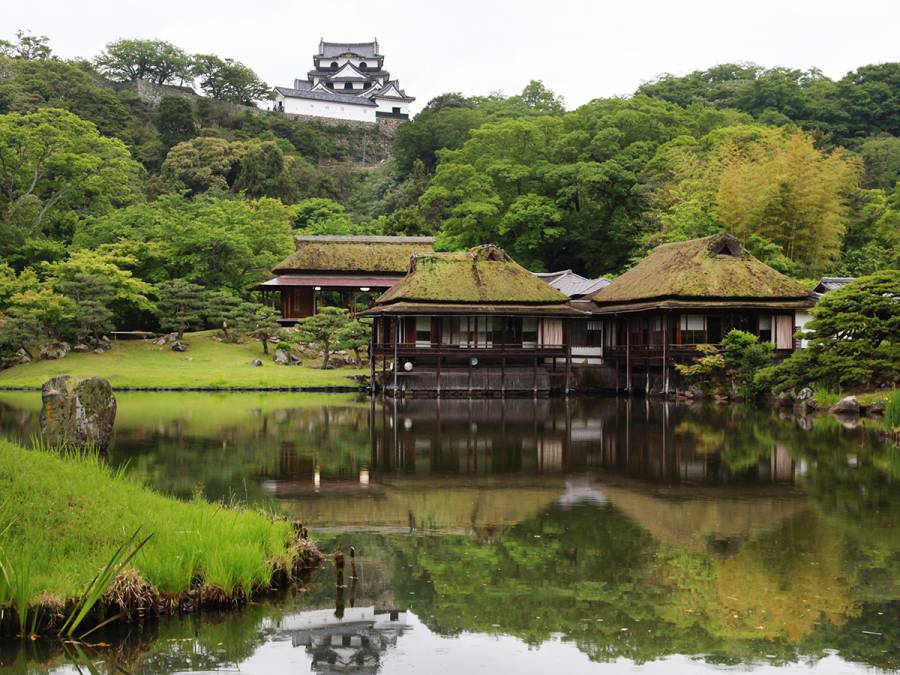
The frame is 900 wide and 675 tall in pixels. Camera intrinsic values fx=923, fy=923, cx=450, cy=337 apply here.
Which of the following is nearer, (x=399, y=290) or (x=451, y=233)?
(x=399, y=290)

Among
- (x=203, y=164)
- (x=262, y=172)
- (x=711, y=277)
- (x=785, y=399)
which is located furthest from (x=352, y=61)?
(x=785, y=399)

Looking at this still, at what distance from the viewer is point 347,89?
9875cm

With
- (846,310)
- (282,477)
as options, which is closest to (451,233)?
(846,310)

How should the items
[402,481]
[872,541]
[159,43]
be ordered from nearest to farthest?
[872,541], [402,481], [159,43]

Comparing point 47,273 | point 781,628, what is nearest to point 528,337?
point 47,273

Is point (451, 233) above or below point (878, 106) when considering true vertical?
below

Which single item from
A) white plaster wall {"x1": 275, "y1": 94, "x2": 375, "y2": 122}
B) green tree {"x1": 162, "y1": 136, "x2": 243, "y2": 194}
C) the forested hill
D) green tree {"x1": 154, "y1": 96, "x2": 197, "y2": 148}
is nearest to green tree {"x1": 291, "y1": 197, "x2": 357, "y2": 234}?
the forested hill

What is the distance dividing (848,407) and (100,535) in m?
22.5

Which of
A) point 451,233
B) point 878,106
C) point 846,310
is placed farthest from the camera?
point 878,106

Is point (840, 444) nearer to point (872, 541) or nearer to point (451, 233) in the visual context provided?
point (872, 541)

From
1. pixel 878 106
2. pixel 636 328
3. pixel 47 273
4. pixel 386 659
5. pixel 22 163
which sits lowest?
pixel 386 659

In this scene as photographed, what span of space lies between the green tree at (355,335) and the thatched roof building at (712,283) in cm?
1002

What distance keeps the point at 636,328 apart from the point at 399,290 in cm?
941

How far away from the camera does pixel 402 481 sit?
550 inches
